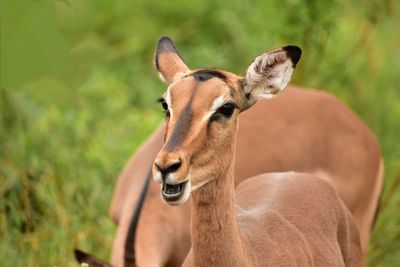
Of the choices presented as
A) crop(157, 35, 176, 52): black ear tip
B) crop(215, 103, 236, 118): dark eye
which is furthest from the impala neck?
crop(157, 35, 176, 52): black ear tip

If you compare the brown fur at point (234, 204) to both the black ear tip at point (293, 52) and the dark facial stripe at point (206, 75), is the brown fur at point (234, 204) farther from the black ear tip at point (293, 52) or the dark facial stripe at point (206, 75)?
the black ear tip at point (293, 52)

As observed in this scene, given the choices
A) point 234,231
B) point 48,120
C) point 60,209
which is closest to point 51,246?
point 60,209

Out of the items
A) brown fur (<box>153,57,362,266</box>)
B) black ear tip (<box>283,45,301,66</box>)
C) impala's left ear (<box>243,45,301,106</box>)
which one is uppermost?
black ear tip (<box>283,45,301,66</box>)

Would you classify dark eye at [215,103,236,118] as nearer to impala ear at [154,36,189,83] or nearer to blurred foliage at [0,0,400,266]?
impala ear at [154,36,189,83]

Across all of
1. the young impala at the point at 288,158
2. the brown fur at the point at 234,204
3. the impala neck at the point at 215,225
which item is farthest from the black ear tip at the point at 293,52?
the young impala at the point at 288,158

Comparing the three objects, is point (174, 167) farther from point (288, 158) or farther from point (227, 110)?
point (288, 158)

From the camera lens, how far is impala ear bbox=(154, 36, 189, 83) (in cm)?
549

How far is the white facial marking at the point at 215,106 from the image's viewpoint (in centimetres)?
491

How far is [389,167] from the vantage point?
9289 mm

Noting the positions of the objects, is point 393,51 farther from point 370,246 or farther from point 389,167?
point 370,246

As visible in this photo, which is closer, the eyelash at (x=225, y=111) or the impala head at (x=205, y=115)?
the impala head at (x=205, y=115)

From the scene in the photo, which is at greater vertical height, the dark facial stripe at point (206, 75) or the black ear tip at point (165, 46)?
the black ear tip at point (165, 46)

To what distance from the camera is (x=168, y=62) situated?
18.3 feet

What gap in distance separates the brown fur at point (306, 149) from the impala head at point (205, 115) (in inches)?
79.1
